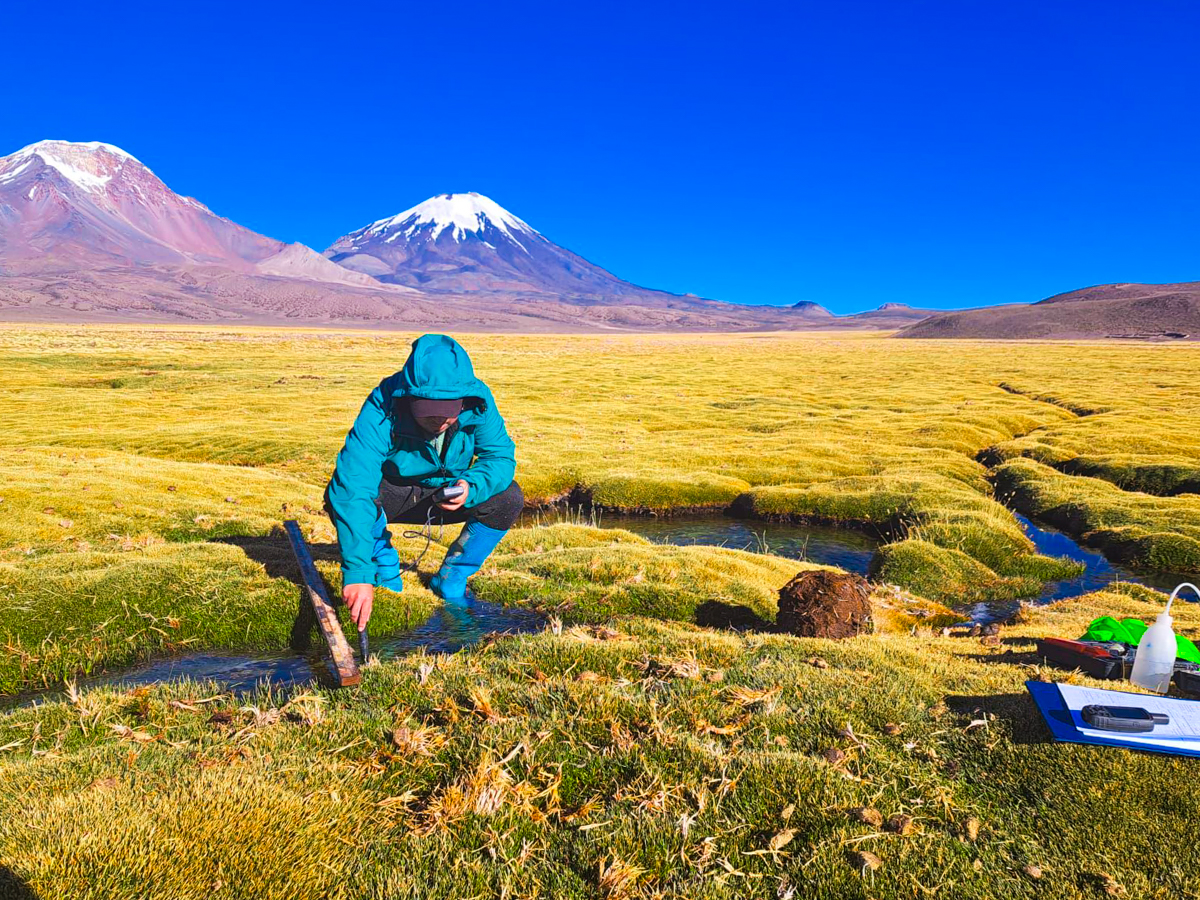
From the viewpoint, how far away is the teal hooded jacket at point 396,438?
8055mm

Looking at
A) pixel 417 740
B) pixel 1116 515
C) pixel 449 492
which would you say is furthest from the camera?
pixel 1116 515

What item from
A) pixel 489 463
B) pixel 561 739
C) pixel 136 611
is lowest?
pixel 136 611

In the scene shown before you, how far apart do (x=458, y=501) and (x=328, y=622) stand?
2362mm

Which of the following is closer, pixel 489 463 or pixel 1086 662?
pixel 1086 662

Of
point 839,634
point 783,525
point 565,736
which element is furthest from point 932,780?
point 783,525

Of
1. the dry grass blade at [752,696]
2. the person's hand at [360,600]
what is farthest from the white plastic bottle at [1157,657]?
the person's hand at [360,600]

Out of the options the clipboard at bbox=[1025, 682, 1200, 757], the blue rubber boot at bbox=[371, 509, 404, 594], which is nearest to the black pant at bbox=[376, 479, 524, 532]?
the blue rubber boot at bbox=[371, 509, 404, 594]

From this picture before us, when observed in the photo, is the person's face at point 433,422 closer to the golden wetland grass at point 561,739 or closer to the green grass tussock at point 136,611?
the golden wetland grass at point 561,739

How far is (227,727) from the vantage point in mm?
6203

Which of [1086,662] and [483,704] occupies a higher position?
[1086,662]

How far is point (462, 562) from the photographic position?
11.3m

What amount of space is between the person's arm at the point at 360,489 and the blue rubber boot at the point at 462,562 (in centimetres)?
285

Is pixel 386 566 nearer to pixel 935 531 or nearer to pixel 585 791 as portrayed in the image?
pixel 585 791

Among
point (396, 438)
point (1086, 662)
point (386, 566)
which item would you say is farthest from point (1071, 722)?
point (386, 566)
